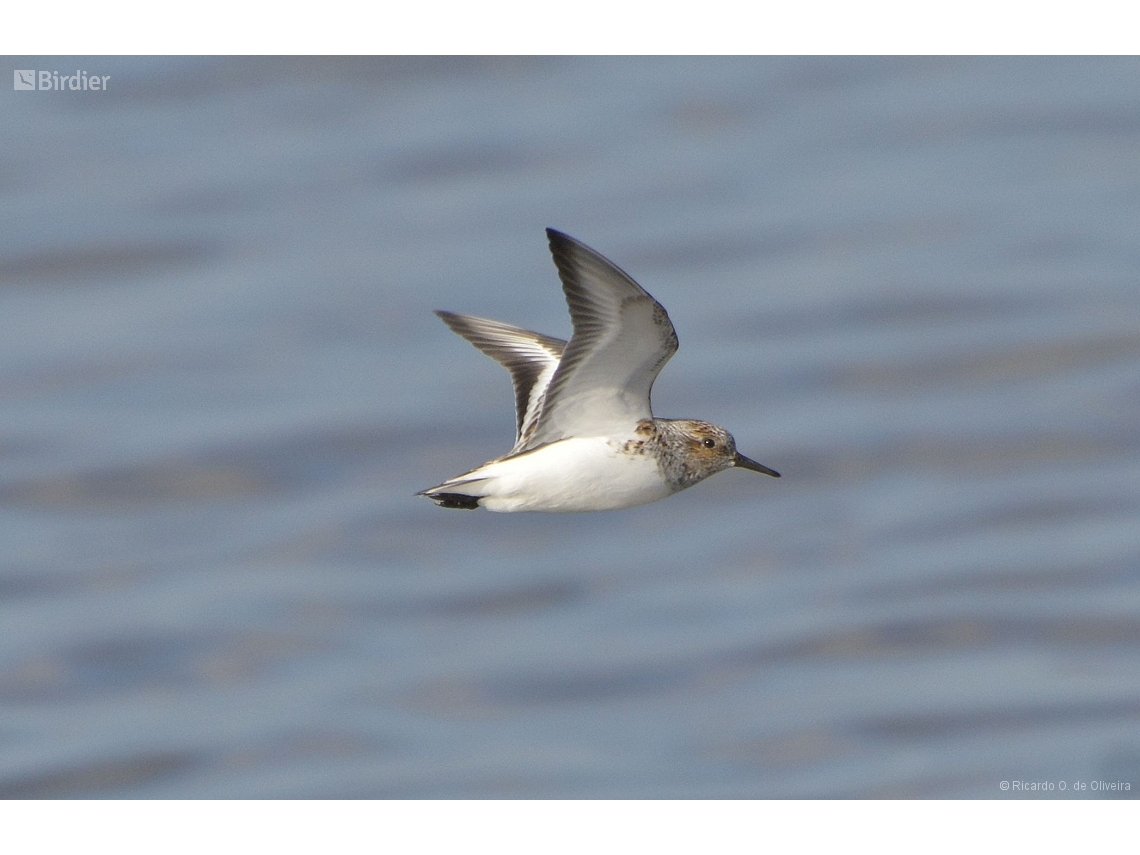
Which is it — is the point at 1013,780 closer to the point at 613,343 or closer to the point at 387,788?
the point at 387,788

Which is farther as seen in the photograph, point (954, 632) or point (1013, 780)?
point (954, 632)

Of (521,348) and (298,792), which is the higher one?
(521,348)

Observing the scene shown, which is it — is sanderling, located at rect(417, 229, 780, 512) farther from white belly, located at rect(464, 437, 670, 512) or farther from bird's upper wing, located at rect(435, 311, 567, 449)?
bird's upper wing, located at rect(435, 311, 567, 449)

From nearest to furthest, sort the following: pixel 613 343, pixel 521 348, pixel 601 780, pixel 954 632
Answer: pixel 613 343 < pixel 521 348 < pixel 601 780 < pixel 954 632

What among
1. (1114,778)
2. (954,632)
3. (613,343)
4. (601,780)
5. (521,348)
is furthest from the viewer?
(954,632)

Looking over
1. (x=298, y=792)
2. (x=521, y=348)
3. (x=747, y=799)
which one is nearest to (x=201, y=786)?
(x=298, y=792)

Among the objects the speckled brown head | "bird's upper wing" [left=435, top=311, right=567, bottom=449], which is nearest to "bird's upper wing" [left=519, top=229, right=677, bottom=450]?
the speckled brown head

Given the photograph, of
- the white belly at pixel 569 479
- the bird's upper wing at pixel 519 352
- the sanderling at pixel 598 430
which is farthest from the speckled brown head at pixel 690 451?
the bird's upper wing at pixel 519 352

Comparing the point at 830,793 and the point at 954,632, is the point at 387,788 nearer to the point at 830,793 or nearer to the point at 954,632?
the point at 830,793
